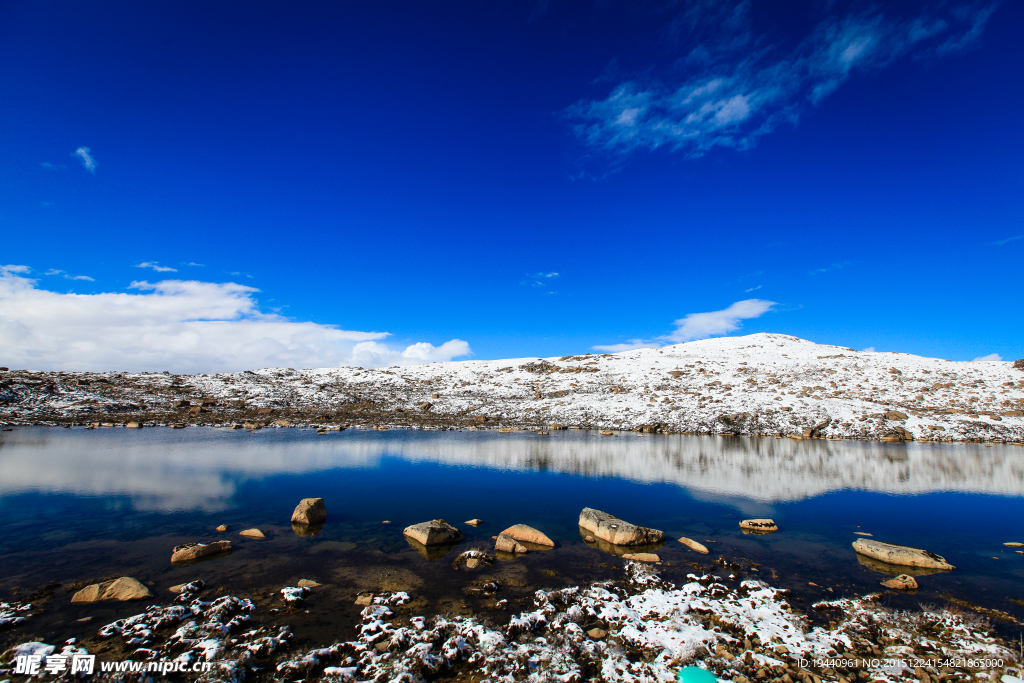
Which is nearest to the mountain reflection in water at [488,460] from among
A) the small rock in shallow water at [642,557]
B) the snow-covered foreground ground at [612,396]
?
the snow-covered foreground ground at [612,396]

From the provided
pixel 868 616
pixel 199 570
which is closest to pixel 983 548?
pixel 868 616

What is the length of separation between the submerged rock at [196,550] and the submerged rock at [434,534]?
5.20 metres

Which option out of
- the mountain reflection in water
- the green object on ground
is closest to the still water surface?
the mountain reflection in water

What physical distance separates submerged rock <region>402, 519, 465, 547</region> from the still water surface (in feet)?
1.86

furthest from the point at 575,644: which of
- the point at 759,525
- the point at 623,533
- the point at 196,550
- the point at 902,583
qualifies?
the point at 759,525

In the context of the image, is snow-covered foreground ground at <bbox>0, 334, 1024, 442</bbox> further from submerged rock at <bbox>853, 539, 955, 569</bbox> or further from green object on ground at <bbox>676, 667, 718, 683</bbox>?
green object on ground at <bbox>676, 667, 718, 683</bbox>

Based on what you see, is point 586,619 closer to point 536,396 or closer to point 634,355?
point 536,396

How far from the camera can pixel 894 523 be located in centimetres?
1617

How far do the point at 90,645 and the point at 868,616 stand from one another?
49.8 feet

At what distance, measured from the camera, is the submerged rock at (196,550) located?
11.1 m

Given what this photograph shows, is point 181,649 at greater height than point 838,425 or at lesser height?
lesser

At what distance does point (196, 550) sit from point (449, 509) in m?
8.44

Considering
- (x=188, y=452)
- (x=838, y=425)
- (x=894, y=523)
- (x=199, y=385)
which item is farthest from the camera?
(x=199, y=385)

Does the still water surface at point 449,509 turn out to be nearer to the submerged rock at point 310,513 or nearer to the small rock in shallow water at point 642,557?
the small rock in shallow water at point 642,557
